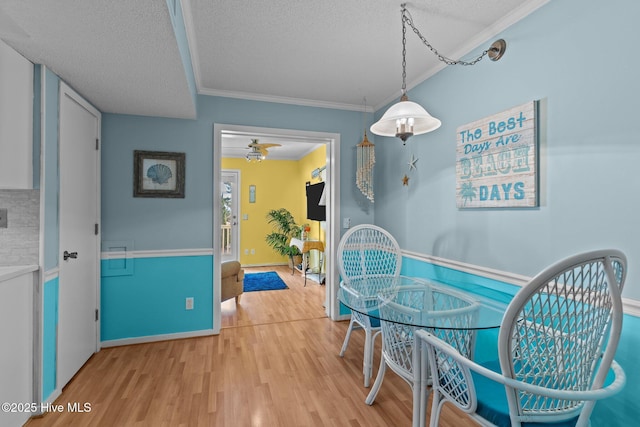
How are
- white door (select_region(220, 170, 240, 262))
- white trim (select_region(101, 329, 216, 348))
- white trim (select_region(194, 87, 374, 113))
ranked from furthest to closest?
white door (select_region(220, 170, 240, 262))
white trim (select_region(194, 87, 374, 113))
white trim (select_region(101, 329, 216, 348))

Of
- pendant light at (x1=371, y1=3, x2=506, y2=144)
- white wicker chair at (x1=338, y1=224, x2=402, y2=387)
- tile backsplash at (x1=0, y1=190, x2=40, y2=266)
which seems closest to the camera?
pendant light at (x1=371, y1=3, x2=506, y2=144)

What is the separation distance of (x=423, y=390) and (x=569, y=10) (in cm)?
204

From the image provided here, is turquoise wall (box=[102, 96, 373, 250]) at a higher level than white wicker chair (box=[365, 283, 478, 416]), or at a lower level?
higher

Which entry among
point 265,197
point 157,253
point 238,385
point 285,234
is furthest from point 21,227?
point 265,197

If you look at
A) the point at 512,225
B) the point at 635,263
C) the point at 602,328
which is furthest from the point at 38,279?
the point at 635,263

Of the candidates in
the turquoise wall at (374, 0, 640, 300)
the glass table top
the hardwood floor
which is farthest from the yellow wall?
the glass table top

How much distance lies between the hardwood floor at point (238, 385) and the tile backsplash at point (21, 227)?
3.16 feet

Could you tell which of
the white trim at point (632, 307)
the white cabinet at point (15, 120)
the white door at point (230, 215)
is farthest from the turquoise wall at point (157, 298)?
the white door at point (230, 215)

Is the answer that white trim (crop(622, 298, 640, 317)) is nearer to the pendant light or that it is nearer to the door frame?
the pendant light

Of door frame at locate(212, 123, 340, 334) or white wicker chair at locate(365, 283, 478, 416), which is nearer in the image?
white wicker chair at locate(365, 283, 478, 416)

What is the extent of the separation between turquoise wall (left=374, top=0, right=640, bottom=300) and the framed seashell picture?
2.27m

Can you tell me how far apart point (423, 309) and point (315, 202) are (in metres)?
3.95

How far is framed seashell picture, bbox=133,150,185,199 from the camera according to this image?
9.50 ft

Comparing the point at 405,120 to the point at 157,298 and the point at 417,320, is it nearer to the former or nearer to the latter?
the point at 417,320
